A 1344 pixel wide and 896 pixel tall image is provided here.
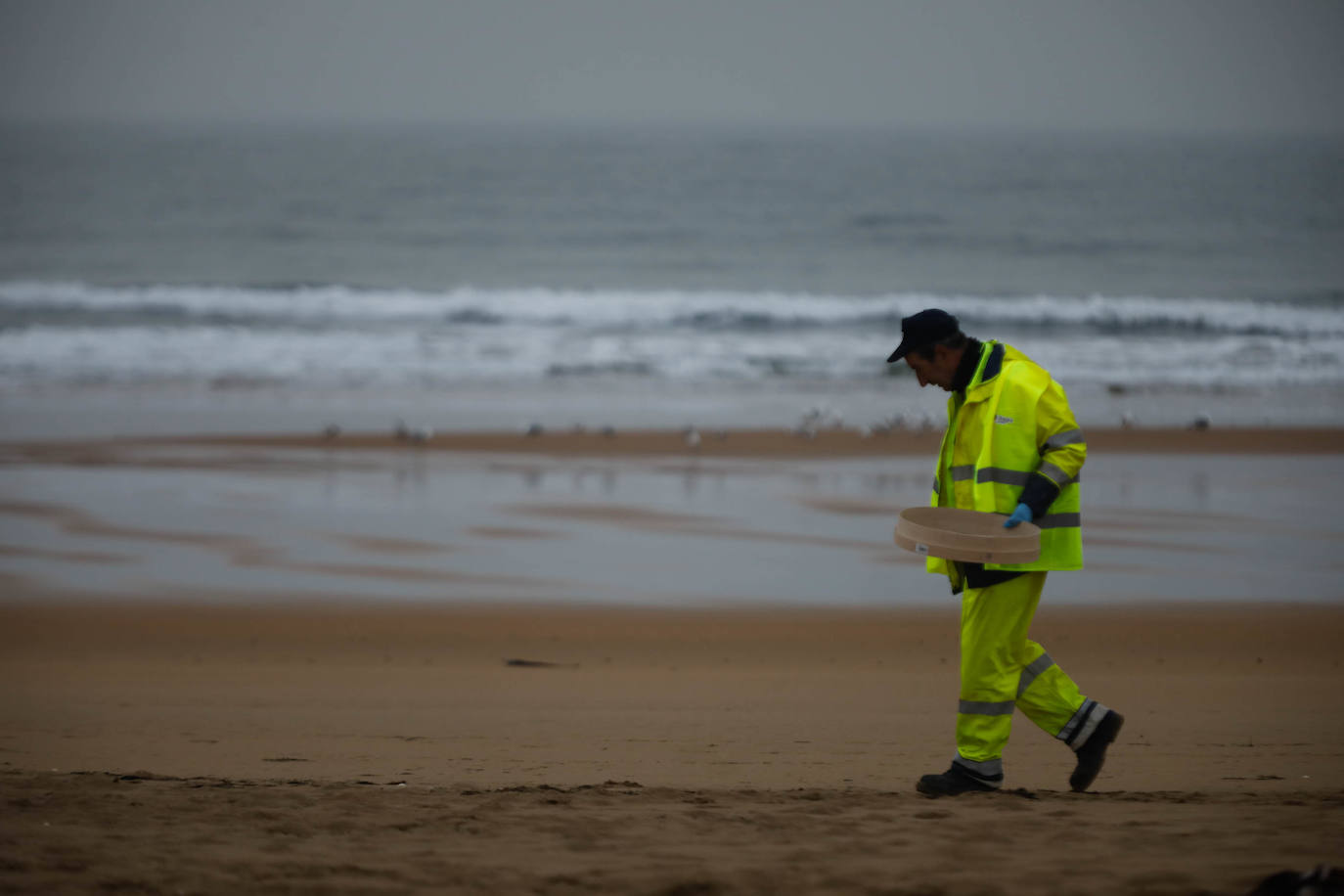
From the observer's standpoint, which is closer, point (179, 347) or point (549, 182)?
point (179, 347)

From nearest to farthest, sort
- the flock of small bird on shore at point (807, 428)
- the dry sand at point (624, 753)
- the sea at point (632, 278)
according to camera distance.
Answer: the dry sand at point (624, 753), the flock of small bird on shore at point (807, 428), the sea at point (632, 278)

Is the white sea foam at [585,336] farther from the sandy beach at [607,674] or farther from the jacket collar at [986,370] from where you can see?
the jacket collar at [986,370]

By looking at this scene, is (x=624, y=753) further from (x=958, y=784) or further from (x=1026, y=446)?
(x=1026, y=446)

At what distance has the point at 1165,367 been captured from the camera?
18.8m

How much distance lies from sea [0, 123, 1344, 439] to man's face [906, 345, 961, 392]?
31.6 feet

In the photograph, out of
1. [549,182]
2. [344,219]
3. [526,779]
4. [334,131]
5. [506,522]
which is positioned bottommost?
[526,779]

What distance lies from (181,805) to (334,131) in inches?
2713

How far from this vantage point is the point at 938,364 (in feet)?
13.9

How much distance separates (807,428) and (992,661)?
9115mm

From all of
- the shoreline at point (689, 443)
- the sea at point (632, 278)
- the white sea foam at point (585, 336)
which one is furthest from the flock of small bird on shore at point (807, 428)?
the white sea foam at point (585, 336)

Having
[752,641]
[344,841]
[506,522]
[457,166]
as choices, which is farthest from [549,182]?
[344,841]

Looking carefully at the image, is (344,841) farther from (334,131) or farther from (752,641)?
(334,131)

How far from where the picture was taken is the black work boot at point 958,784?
13.6 ft

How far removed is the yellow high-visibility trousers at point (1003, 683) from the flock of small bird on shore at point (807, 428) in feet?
27.6
